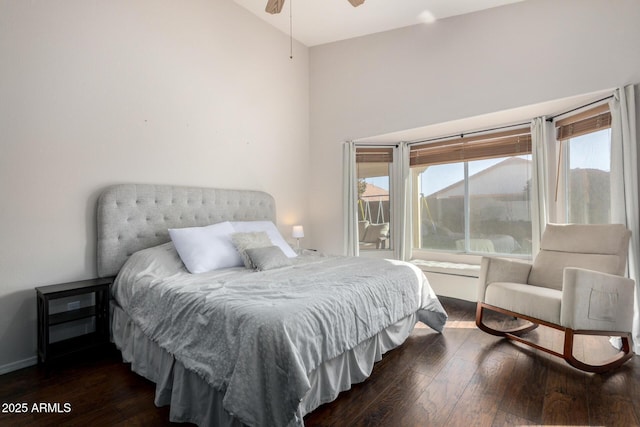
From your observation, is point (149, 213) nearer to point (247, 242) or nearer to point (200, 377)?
point (247, 242)

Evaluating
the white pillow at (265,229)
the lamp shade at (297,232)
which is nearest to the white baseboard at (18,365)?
the white pillow at (265,229)

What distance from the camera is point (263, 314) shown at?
4.84ft

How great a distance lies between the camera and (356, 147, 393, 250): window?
4508mm

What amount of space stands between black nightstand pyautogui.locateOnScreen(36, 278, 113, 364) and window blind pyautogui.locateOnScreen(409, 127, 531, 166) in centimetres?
381

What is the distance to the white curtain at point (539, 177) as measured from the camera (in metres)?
3.29

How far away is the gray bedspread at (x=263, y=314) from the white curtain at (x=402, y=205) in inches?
63.7

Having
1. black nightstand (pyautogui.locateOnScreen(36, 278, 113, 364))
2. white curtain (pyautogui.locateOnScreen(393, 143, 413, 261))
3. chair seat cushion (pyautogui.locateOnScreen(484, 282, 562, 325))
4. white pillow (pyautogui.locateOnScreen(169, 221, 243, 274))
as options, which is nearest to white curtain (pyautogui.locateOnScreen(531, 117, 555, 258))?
chair seat cushion (pyautogui.locateOnScreen(484, 282, 562, 325))

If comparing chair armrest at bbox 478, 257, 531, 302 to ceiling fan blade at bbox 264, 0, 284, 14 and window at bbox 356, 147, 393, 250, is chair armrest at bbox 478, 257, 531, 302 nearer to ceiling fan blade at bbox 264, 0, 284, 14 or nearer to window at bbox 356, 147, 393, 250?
window at bbox 356, 147, 393, 250

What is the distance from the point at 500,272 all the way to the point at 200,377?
255 cm

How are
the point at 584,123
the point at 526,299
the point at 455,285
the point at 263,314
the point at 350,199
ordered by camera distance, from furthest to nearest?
the point at 350,199
the point at 455,285
the point at 584,123
the point at 526,299
the point at 263,314

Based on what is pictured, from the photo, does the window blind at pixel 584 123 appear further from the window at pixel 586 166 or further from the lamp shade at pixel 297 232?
the lamp shade at pixel 297 232

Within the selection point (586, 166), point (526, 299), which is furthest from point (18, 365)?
point (586, 166)

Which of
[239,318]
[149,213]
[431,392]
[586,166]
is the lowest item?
[431,392]

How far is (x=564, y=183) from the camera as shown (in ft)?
11.0
